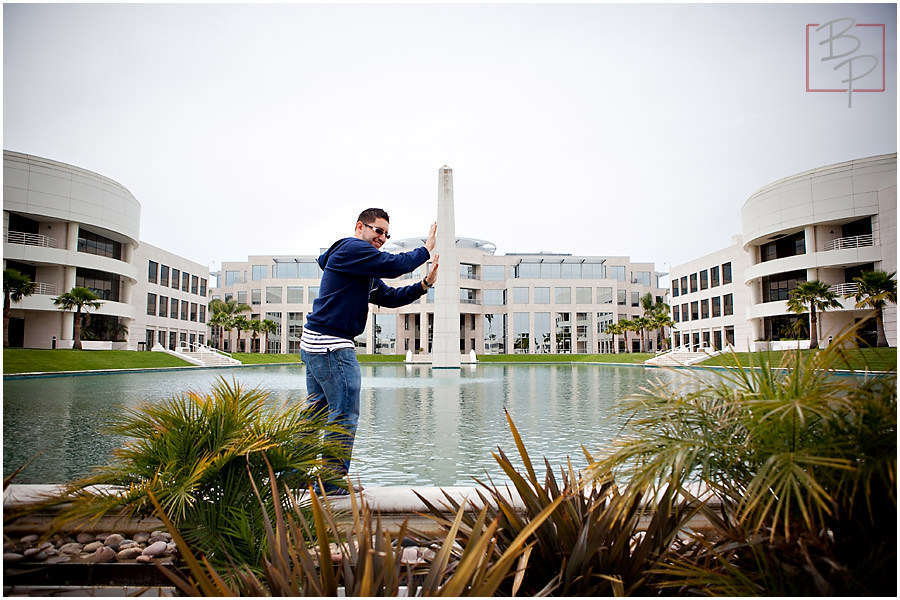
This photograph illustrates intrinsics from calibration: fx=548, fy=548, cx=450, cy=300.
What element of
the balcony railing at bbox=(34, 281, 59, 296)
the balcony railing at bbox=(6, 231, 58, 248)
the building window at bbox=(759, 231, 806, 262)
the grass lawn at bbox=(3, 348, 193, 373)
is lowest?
the grass lawn at bbox=(3, 348, 193, 373)

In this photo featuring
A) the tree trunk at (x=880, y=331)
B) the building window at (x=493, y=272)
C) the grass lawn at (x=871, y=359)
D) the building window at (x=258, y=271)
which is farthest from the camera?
the building window at (x=258, y=271)

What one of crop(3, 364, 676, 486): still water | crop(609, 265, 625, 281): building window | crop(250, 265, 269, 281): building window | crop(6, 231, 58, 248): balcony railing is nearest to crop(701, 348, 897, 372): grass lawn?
crop(3, 364, 676, 486): still water

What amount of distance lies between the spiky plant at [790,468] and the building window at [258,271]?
2541 inches

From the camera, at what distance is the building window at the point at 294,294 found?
5856cm

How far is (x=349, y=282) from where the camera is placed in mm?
2834

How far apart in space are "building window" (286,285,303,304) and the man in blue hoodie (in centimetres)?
5777

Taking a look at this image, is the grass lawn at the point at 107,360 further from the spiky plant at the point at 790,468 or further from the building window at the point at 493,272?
the building window at the point at 493,272

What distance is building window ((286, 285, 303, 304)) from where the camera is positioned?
5856cm

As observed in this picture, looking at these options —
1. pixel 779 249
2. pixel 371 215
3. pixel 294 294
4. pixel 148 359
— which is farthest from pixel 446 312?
pixel 294 294

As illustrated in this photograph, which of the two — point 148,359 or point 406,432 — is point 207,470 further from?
point 148,359

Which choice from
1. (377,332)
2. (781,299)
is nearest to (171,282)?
(377,332)

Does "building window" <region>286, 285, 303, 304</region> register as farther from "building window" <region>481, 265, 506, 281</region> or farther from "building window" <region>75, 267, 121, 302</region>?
"building window" <region>75, 267, 121, 302</region>

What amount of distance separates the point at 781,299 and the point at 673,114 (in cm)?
3561

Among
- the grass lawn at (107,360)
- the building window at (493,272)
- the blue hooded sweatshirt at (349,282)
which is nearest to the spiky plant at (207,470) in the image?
the blue hooded sweatshirt at (349,282)
